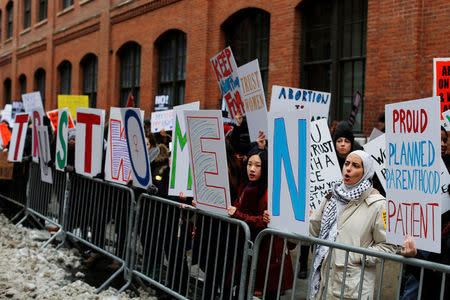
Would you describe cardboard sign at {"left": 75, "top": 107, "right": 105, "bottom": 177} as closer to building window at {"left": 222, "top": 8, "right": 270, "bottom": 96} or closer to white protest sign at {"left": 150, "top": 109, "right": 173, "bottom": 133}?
white protest sign at {"left": 150, "top": 109, "right": 173, "bottom": 133}

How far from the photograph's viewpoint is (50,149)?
884cm

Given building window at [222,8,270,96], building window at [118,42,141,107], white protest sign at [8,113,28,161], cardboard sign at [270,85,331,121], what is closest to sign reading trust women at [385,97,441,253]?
cardboard sign at [270,85,331,121]

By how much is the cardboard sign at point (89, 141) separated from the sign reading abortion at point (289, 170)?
11.3ft

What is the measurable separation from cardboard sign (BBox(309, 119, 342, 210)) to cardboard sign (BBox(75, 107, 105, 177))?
9.30 feet

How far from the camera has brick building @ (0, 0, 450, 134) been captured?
8945 millimetres

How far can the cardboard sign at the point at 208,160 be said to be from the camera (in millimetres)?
4438

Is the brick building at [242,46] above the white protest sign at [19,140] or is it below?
above

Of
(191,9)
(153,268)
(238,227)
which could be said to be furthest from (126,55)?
(238,227)

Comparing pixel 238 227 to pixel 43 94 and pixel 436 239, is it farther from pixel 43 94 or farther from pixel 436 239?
pixel 43 94

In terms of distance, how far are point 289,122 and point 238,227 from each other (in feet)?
3.71

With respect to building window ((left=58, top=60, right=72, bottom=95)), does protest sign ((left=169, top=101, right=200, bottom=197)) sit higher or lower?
lower

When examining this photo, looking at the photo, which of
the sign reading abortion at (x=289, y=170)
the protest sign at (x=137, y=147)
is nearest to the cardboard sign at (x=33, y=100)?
the protest sign at (x=137, y=147)

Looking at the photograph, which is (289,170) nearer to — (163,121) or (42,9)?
(163,121)

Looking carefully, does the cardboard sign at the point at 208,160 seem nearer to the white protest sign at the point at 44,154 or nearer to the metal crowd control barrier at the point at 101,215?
the metal crowd control barrier at the point at 101,215
